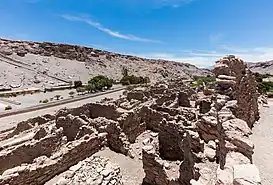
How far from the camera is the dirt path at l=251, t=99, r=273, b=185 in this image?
6.60 m

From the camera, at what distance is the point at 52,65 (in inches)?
2800

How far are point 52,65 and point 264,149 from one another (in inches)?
2767

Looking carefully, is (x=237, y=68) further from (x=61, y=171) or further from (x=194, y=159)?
(x=61, y=171)

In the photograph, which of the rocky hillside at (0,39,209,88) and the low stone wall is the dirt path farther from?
the rocky hillside at (0,39,209,88)

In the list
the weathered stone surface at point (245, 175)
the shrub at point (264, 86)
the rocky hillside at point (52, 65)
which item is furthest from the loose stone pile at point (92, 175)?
the rocky hillside at point (52, 65)

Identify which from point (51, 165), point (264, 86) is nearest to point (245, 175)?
point (51, 165)

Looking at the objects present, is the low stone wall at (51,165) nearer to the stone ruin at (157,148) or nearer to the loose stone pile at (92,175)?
the stone ruin at (157,148)

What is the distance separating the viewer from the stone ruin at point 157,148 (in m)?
5.31

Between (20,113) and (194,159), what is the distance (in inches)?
872

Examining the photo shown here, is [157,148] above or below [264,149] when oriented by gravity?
below

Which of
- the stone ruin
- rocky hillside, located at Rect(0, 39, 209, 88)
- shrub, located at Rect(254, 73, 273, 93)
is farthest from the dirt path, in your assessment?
rocky hillside, located at Rect(0, 39, 209, 88)

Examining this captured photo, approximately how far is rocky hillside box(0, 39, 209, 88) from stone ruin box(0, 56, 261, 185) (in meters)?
40.4

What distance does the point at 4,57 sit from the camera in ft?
218

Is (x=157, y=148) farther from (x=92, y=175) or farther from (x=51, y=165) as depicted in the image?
(x=51, y=165)
